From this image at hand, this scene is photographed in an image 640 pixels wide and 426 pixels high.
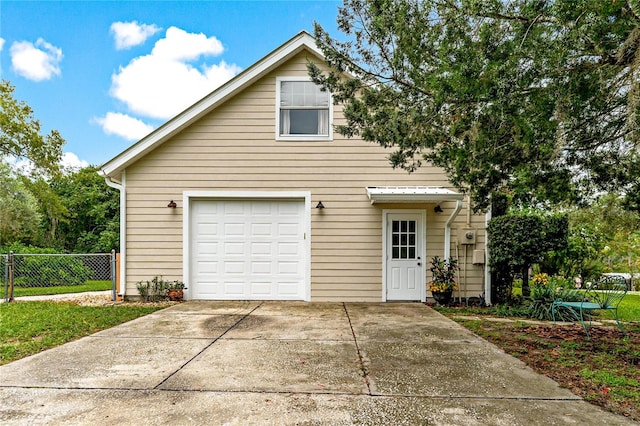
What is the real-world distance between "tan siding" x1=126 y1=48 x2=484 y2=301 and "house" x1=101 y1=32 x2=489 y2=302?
2cm

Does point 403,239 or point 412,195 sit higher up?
point 412,195

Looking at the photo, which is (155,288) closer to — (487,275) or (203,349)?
(203,349)

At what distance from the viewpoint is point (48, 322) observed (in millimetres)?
5848

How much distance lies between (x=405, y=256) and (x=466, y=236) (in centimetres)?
133

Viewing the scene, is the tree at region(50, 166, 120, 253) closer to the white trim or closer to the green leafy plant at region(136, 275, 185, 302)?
the green leafy plant at region(136, 275, 185, 302)

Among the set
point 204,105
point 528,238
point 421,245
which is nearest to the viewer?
point 528,238

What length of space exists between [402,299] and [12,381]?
21.1 ft

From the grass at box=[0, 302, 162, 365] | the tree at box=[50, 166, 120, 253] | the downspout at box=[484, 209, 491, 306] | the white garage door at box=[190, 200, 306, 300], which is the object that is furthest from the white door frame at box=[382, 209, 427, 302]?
the tree at box=[50, 166, 120, 253]

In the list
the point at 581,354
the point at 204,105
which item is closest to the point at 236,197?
the point at 204,105

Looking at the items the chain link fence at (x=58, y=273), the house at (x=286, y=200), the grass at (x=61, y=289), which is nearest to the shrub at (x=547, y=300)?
the house at (x=286, y=200)

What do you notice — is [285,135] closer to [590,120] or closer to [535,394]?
[590,120]

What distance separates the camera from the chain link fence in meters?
8.73

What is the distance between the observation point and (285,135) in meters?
8.02

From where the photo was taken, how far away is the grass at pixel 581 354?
3.22 meters
